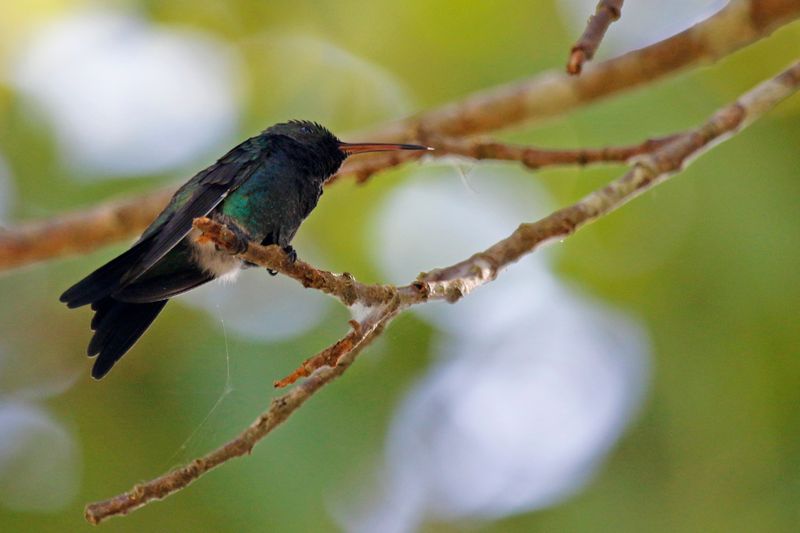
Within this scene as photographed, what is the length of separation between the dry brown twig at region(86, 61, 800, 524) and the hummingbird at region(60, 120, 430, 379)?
0.64 m

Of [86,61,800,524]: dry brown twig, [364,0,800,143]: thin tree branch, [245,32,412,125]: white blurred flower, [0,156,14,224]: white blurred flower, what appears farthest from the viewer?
[245,32,412,125]: white blurred flower

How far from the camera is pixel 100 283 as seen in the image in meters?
3.41

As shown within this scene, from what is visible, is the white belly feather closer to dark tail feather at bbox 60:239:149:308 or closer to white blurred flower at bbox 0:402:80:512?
dark tail feather at bbox 60:239:149:308

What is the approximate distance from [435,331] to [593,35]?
3337 millimetres

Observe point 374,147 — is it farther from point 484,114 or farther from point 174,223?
point 484,114

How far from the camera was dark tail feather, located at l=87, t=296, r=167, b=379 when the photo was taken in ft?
11.2

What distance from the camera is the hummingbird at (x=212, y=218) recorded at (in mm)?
3416

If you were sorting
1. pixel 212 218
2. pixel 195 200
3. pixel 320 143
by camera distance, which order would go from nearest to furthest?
pixel 195 200
pixel 212 218
pixel 320 143

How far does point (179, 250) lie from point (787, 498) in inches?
133

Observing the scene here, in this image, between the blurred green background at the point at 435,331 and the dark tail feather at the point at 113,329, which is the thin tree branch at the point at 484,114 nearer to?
the blurred green background at the point at 435,331

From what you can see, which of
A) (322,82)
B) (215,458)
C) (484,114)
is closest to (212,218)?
(215,458)

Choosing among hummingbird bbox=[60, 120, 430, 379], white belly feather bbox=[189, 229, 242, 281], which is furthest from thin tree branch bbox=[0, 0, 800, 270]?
white belly feather bbox=[189, 229, 242, 281]

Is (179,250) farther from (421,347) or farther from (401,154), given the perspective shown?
(421,347)

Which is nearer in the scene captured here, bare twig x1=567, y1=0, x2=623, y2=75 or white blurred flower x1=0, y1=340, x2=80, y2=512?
bare twig x1=567, y1=0, x2=623, y2=75
